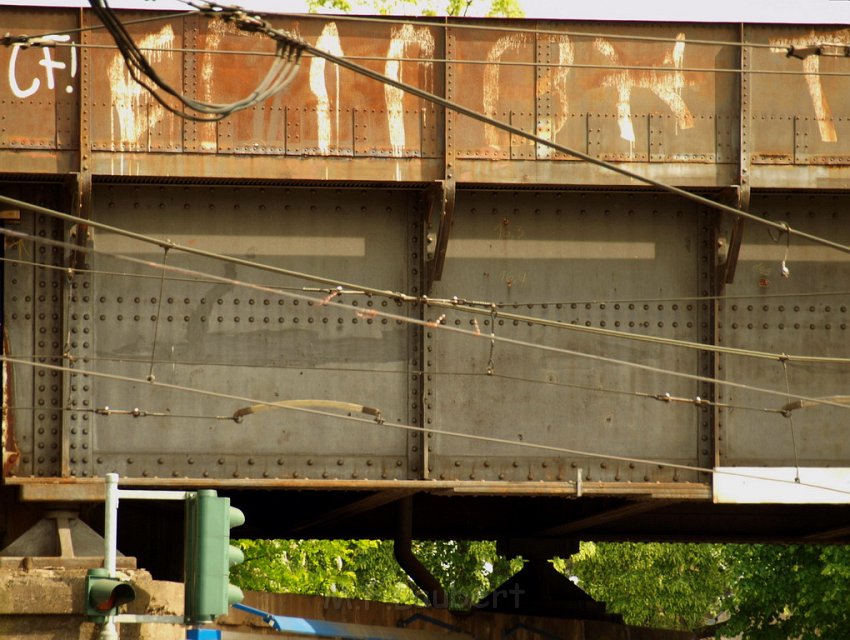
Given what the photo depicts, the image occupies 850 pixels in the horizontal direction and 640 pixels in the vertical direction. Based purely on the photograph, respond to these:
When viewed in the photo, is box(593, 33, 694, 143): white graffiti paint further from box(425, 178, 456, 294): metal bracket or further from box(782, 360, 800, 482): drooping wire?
box(782, 360, 800, 482): drooping wire

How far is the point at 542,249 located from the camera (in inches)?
538

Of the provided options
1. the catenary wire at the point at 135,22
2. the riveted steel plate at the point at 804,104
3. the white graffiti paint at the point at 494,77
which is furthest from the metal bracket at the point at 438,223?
the riveted steel plate at the point at 804,104

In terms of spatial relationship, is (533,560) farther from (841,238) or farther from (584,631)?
(841,238)

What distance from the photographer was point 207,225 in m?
13.3

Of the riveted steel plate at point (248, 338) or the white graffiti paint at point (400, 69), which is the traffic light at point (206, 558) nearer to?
the riveted steel plate at point (248, 338)

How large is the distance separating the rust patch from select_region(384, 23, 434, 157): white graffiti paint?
431 cm

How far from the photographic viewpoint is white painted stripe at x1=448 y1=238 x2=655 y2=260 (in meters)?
13.6

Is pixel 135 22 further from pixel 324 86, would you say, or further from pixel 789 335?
pixel 789 335

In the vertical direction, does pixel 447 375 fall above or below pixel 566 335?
below

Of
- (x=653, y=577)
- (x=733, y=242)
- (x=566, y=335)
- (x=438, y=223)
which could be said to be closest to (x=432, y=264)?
(x=438, y=223)

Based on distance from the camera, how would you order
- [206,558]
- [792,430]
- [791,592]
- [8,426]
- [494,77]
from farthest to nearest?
[791,592]
[792,430]
[494,77]
[8,426]
[206,558]

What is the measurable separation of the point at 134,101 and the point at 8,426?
343 centimetres

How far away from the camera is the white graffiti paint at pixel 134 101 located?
12.8 metres

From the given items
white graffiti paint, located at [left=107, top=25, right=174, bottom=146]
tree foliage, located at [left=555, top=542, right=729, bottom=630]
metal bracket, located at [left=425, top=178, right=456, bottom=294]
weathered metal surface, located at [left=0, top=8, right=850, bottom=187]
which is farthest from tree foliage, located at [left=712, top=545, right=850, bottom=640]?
white graffiti paint, located at [left=107, top=25, right=174, bottom=146]
